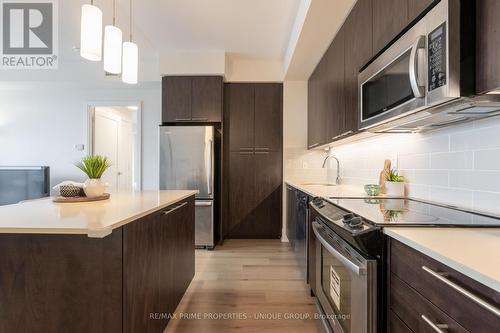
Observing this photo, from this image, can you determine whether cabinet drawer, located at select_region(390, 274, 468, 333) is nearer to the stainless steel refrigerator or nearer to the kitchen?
the kitchen

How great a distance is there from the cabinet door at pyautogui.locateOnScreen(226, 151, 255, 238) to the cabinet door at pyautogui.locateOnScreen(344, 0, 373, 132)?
197cm

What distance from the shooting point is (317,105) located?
330 centimetres

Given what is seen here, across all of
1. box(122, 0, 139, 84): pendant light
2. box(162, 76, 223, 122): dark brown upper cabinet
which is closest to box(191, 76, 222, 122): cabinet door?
box(162, 76, 223, 122): dark brown upper cabinet

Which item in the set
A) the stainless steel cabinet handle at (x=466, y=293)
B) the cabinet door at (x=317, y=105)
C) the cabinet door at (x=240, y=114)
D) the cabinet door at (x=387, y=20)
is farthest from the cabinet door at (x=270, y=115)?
the stainless steel cabinet handle at (x=466, y=293)

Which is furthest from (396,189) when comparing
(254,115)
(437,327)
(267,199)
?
(254,115)

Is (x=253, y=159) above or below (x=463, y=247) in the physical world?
above

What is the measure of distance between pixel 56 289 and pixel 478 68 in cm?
185

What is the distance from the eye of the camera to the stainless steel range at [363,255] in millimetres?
1006

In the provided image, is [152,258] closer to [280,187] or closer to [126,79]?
[126,79]

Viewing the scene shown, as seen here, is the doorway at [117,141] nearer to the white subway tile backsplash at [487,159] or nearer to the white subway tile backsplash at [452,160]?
the white subway tile backsplash at [452,160]

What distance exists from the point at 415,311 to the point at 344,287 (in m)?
0.50

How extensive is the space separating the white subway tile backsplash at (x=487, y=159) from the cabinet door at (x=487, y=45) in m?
0.45

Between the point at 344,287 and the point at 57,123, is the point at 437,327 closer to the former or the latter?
the point at 344,287

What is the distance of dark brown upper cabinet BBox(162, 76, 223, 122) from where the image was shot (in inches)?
147
